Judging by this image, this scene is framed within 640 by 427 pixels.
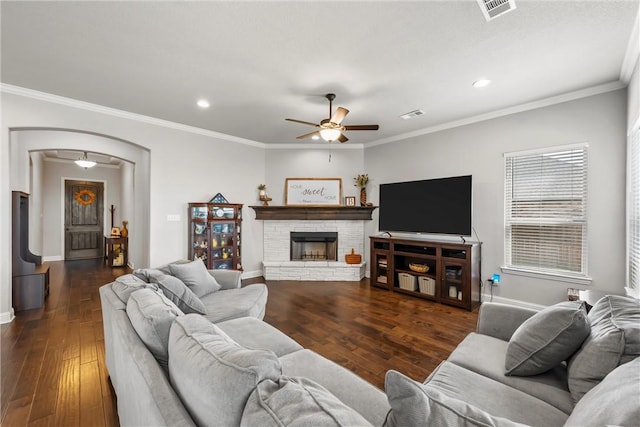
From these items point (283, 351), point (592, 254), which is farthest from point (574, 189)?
point (283, 351)

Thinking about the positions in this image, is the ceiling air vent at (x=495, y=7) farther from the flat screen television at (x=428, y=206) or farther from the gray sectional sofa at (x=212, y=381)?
the gray sectional sofa at (x=212, y=381)

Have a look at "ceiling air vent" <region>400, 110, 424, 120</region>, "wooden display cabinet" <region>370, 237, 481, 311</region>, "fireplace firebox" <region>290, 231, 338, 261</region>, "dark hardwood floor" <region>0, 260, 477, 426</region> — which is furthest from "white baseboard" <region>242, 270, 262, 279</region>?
"ceiling air vent" <region>400, 110, 424, 120</region>

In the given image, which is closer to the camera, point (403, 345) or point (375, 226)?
point (403, 345)

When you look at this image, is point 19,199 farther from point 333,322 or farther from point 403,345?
point 403,345

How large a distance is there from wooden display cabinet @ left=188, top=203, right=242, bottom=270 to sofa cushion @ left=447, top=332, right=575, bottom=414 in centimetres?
413

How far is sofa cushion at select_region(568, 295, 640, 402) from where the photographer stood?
3.65ft

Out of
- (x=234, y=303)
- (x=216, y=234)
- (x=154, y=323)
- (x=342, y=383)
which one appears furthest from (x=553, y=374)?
(x=216, y=234)

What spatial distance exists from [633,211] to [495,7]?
8.39ft

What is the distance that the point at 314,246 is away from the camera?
5.97 m

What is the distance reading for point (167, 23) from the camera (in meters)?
2.14

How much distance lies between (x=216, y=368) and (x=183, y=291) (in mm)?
1492

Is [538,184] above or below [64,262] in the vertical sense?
above

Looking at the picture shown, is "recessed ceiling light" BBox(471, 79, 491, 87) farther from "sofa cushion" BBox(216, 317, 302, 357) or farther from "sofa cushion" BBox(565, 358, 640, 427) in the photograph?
"sofa cushion" BBox(216, 317, 302, 357)

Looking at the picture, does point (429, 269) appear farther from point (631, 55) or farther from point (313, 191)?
point (631, 55)
